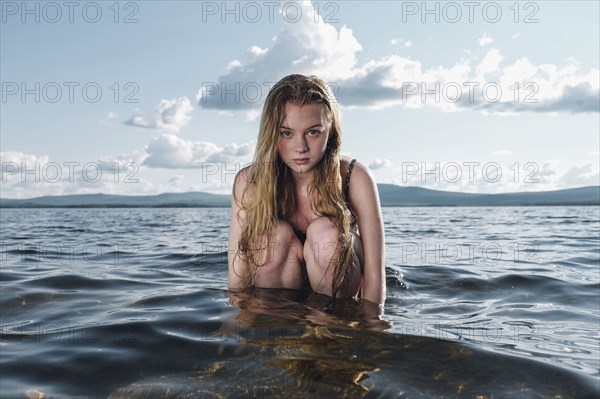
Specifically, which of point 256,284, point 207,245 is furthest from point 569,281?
point 207,245

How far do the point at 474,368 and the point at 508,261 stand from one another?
5.61 metres

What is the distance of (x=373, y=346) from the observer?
10.3ft

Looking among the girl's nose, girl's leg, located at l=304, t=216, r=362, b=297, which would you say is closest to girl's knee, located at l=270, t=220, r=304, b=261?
girl's leg, located at l=304, t=216, r=362, b=297

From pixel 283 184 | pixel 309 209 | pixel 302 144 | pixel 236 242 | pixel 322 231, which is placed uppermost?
pixel 302 144

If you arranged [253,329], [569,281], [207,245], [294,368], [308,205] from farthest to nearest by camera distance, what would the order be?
[207,245] < [569,281] < [308,205] < [253,329] < [294,368]

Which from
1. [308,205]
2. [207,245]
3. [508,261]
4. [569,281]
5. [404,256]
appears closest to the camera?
[308,205]

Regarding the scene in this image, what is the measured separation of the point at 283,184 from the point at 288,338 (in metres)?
1.84

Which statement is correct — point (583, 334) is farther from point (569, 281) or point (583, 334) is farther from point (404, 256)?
point (404, 256)

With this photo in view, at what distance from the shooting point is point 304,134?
4.35 metres

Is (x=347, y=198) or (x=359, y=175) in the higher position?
(x=359, y=175)

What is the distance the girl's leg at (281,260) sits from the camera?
444 cm
